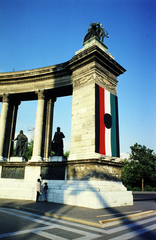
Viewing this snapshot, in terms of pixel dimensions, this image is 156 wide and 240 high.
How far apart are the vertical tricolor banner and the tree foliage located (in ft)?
142

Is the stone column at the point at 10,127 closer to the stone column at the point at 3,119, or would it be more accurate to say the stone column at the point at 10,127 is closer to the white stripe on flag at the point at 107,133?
the stone column at the point at 3,119

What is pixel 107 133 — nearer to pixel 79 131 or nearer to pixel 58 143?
pixel 79 131

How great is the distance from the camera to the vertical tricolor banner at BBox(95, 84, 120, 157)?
16.5 metres

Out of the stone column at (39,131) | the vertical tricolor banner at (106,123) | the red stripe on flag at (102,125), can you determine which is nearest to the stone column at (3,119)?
the stone column at (39,131)

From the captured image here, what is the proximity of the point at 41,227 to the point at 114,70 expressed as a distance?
16.8m

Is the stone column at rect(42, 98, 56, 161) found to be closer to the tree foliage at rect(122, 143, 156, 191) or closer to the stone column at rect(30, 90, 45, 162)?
the stone column at rect(30, 90, 45, 162)

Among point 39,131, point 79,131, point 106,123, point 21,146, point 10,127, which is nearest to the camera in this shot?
point 79,131

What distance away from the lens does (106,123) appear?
700 inches

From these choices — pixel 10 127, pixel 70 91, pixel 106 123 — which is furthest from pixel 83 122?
pixel 10 127

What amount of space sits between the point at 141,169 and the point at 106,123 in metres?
44.9

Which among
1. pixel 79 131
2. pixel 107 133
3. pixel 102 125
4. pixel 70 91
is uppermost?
pixel 70 91

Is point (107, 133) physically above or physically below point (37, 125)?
below

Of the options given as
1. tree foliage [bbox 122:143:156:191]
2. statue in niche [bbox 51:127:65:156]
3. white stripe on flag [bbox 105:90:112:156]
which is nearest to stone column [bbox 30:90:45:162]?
statue in niche [bbox 51:127:65:156]

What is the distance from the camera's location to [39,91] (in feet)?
74.7
